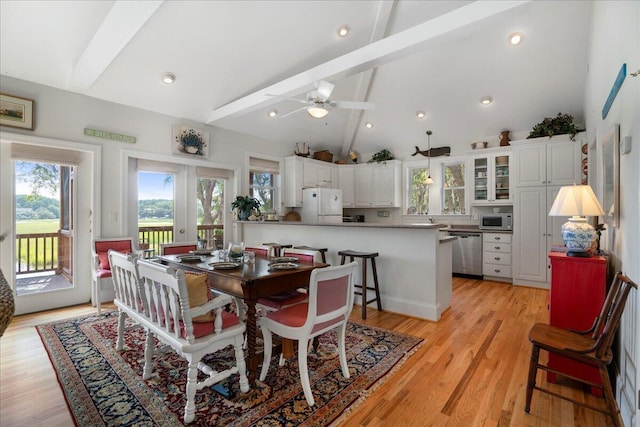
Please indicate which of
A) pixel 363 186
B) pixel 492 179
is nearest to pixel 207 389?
pixel 492 179

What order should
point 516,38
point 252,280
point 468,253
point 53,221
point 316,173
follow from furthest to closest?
1. point 316,173
2. point 468,253
3. point 516,38
4. point 53,221
5. point 252,280

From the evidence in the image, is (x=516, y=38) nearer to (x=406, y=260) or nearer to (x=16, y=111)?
(x=406, y=260)

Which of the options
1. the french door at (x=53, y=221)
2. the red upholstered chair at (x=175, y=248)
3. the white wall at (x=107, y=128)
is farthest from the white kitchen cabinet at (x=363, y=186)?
the french door at (x=53, y=221)

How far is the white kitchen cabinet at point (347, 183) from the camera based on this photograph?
7.32m

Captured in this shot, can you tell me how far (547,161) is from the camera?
486 centimetres

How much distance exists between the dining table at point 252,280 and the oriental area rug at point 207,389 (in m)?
0.25

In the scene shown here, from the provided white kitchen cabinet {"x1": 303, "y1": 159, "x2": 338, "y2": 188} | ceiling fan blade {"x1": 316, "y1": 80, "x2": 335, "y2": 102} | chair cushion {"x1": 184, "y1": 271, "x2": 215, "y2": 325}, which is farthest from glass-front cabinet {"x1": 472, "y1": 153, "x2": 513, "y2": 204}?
chair cushion {"x1": 184, "y1": 271, "x2": 215, "y2": 325}

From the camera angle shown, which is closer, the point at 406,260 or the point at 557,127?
the point at 406,260

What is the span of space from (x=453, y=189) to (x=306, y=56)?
3.94 m

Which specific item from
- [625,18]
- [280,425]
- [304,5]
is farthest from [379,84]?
[280,425]

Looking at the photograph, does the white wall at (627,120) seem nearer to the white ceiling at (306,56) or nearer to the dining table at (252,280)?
the white ceiling at (306,56)

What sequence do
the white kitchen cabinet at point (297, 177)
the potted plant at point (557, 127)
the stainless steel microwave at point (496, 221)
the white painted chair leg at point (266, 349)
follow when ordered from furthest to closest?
the white kitchen cabinet at point (297, 177) < the stainless steel microwave at point (496, 221) < the potted plant at point (557, 127) < the white painted chair leg at point (266, 349)

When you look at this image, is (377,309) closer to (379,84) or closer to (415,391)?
(415,391)

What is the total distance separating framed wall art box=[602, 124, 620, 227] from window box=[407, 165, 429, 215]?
4.11 metres
